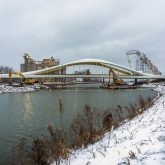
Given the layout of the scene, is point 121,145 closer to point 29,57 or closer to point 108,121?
point 108,121

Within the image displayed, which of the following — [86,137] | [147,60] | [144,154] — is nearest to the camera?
[144,154]

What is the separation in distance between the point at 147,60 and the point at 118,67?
29.6m

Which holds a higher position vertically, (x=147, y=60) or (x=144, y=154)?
(x=147, y=60)

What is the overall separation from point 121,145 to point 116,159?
113 centimetres

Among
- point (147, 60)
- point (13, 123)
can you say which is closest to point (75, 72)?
point (147, 60)

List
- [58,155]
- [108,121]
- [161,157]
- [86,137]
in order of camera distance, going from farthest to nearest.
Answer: [108,121] < [86,137] < [58,155] < [161,157]

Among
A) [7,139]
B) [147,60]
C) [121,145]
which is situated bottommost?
[7,139]

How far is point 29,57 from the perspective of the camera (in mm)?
190750

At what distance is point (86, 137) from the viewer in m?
10.8

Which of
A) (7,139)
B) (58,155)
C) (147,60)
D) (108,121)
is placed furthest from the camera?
(147,60)

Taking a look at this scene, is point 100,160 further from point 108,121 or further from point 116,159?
point 108,121

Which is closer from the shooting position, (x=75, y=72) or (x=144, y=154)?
(x=144, y=154)

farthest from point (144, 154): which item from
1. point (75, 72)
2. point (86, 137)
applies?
point (75, 72)

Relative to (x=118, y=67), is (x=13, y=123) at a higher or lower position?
lower
